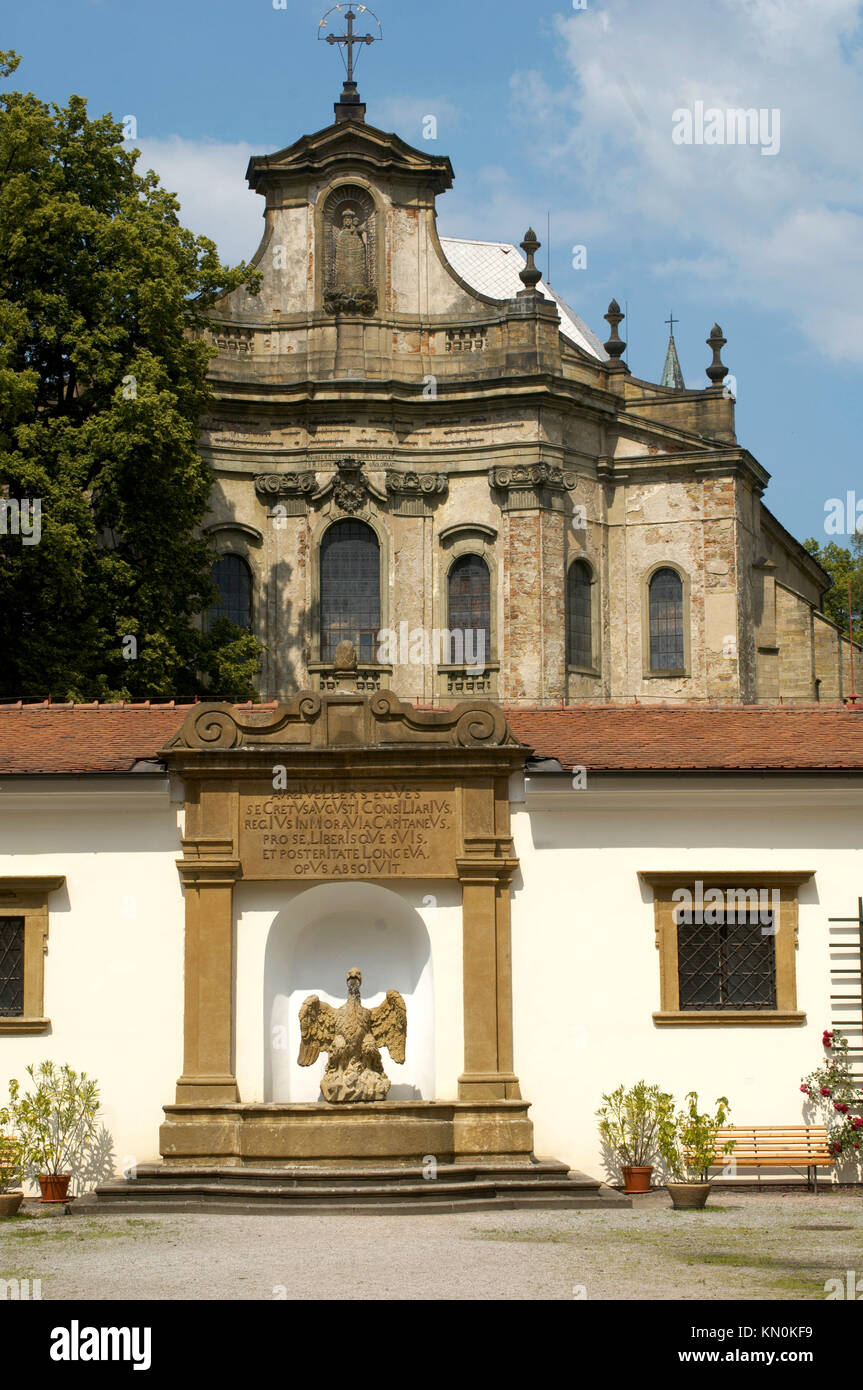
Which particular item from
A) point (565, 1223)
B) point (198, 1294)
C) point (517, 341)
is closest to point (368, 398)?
point (517, 341)

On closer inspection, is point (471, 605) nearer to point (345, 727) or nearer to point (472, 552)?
point (472, 552)

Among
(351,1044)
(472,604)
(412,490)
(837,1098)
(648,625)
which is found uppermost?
(412,490)

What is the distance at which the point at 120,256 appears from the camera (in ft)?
107

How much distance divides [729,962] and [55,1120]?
666cm

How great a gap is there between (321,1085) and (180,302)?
19030mm

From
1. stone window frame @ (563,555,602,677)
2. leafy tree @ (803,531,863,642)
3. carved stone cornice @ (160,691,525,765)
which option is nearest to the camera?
carved stone cornice @ (160,691,525,765)

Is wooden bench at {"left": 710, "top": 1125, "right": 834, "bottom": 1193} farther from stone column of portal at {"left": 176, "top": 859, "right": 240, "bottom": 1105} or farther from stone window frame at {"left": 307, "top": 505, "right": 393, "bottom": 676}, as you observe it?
stone window frame at {"left": 307, "top": 505, "right": 393, "bottom": 676}

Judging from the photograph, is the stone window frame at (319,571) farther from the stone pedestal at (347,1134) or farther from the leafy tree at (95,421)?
the stone pedestal at (347,1134)

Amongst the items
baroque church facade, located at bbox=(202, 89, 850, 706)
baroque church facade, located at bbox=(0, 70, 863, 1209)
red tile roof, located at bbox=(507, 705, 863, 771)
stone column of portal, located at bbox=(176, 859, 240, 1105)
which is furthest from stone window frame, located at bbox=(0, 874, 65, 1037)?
baroque church facade, located at bbox=(202, 89, 850, 706)

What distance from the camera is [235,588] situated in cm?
3859

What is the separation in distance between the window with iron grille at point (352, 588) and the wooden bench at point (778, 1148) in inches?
845

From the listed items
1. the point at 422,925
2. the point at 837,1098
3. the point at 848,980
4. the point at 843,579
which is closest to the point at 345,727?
the point at 422,925

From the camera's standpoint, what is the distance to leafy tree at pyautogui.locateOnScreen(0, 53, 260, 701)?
101ft

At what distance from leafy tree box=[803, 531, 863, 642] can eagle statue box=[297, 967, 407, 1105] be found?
44877mm
